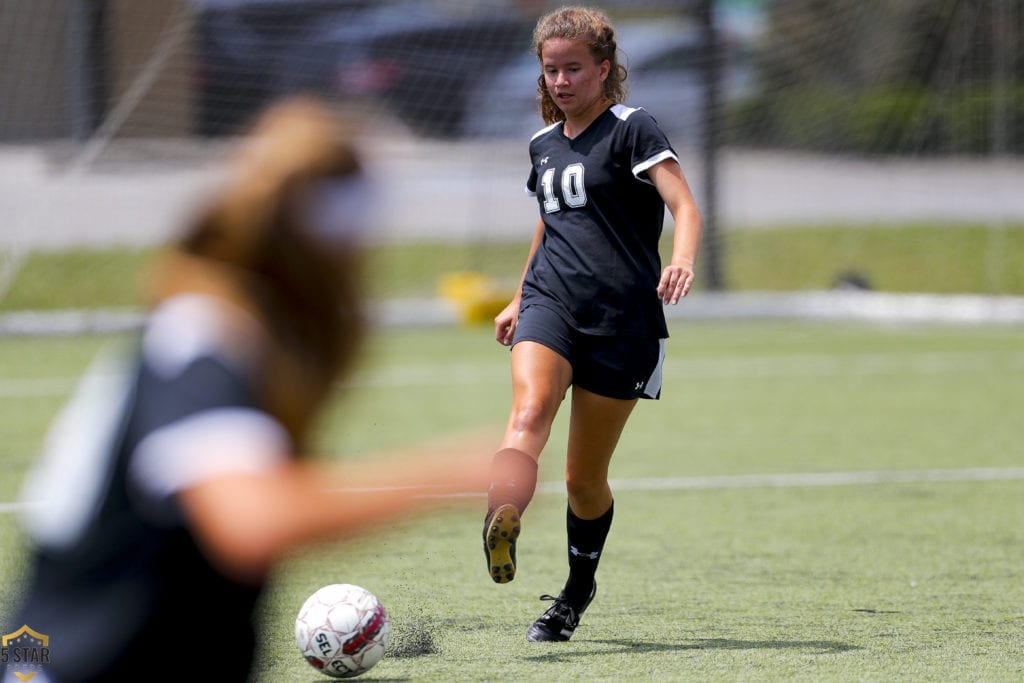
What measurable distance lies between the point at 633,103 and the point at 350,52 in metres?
3.37

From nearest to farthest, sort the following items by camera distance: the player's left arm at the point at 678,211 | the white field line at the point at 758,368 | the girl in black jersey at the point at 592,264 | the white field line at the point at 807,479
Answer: the player's left arm at the point at 678,211, the girl in black jersey at the point at 592,264, the white field line at the point at 807,479, the white field line at the point at 758,368

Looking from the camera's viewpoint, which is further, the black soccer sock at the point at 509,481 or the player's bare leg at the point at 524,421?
the player's bare leg at the point at 524,421

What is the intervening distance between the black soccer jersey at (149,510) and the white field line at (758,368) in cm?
997

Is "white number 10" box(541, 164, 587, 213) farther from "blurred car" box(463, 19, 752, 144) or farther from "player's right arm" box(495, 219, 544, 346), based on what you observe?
"blurred car" box(463, 19, 752, 144)

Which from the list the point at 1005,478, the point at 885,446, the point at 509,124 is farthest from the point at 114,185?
the point at 1005,478

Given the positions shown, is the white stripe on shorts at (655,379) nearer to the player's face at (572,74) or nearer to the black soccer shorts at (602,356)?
the black soccer shorts at (602,356)

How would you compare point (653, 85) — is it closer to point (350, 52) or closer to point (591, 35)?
point (350, 52)

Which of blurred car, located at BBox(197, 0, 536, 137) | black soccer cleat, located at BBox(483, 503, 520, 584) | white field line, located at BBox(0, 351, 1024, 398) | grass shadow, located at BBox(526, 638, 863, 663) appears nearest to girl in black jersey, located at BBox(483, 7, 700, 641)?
grass shadow, located at BBox(526, 638, 863, 663)

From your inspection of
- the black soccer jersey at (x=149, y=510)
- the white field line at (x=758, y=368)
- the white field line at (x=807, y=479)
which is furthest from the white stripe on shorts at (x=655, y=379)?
the white field line at (x=758, y=368)

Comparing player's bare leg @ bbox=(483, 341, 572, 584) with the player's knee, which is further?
the player's knee

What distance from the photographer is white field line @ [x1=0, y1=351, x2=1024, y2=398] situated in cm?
1288

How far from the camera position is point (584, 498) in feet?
17.0

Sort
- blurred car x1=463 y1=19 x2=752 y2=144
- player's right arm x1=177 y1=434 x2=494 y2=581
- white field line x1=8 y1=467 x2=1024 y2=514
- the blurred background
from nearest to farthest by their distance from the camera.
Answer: player's right arm x1=177 y1=434 x2=494 y2=581, white field line x1=8 y1=467 x2=1024 y2=514, the blurred background, blurred car x1=463 y1=19 x2=752 y2=144

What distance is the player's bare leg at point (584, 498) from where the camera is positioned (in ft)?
16.5
